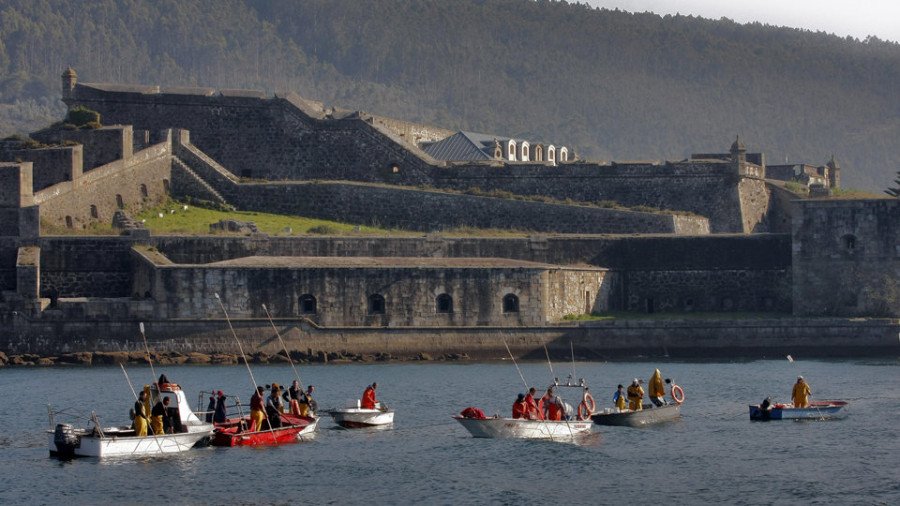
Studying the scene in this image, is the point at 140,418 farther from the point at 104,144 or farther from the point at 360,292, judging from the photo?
the point at 104,144

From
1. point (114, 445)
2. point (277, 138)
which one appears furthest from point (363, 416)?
point (277, 138)

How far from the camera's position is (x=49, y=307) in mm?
57406

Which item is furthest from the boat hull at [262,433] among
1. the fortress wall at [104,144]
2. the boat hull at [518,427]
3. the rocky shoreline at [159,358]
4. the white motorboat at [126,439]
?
the fortress wall at [104,144]

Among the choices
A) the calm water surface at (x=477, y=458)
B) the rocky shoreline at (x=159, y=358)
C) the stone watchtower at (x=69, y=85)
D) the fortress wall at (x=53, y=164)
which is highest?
the stone watchtower at (x=69, y=85)

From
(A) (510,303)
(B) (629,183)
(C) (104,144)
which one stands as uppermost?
(C) (104,144)

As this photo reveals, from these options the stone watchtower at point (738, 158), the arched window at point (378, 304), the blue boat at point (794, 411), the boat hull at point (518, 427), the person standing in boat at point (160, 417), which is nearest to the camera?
the person standing in boat at point (160, 417)

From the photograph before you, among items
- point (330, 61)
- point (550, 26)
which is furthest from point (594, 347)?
point (330, 61)

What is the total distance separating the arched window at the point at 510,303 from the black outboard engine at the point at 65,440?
73.6 feet

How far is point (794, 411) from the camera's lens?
44.6 m

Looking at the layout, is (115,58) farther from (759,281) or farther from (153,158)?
(759,281)

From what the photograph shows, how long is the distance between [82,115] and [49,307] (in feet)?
46.4

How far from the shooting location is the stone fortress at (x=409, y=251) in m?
57.1

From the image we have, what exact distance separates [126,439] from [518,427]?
9662mm

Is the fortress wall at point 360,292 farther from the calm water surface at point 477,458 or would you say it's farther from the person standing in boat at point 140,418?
the person standing in boat at point 140,418
